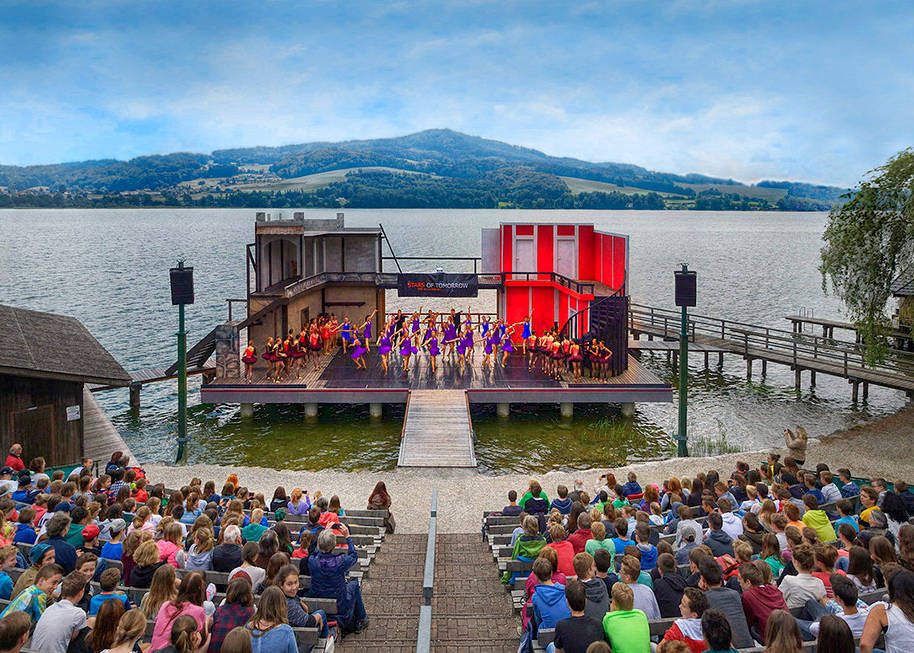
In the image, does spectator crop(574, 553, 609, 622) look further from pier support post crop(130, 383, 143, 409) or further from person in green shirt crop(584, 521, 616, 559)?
pier support post crop(130, 383, 143, 409)

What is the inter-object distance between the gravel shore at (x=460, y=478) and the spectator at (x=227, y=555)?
194 inches

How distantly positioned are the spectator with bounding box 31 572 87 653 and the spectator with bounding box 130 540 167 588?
93 centimetres

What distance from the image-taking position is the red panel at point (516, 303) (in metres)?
26.8

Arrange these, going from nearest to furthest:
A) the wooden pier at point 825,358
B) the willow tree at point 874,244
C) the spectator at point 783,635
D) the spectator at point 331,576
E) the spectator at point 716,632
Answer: the spectator at point 783,635, the spectator at point 716,632, the spectator at point 331,576, the willow tree at point 874,244, the wooden pier at point 825,358

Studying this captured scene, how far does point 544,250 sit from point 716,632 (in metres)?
23.5

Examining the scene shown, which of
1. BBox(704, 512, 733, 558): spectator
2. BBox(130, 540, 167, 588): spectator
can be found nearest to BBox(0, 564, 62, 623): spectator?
BBox(130, 540, 167, 588): spectator

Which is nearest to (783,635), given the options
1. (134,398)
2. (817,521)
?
(817,521)

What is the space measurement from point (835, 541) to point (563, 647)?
4.01 metres

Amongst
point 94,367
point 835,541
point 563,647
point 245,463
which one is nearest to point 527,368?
point 245,463

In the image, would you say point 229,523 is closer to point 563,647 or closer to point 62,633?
point 62,633

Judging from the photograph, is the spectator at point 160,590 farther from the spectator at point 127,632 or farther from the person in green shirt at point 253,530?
the person in green shirt at point 253,530

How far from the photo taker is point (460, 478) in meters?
14.7

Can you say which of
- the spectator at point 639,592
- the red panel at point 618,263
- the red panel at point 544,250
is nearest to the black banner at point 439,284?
the red panel at point 544,250

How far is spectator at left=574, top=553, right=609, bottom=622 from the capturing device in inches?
217
